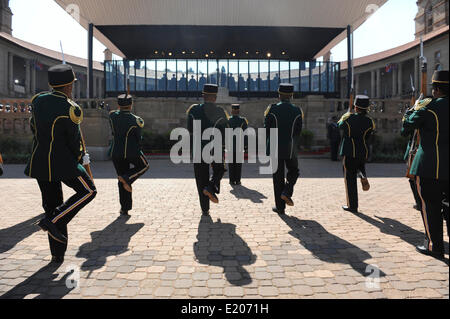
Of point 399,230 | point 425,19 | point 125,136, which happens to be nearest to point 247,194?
point 125,136

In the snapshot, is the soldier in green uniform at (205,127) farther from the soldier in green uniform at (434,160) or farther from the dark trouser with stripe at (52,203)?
the soldier in green uniform at (434,160)

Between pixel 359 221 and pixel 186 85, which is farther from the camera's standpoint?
pixel 186 85

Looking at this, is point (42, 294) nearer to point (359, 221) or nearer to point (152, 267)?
point (152, 267)

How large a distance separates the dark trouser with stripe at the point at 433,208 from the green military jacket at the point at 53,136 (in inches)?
150

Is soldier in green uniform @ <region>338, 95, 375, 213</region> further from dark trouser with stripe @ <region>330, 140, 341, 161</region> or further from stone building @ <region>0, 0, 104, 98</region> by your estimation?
stone building @ <region>0, 0, 104, 98</region>

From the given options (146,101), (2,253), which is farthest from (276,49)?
(2,253)

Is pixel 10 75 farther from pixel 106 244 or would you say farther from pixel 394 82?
pixel 394 82

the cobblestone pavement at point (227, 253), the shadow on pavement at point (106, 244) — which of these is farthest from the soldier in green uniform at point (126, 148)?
the shadow on pavement at point (106, 244)

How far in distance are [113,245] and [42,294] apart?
4.46 feet

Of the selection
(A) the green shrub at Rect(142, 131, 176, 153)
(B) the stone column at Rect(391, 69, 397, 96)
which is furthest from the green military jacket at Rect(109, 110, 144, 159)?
(B) the stone column at Rect(391, 69, 397, 96)
